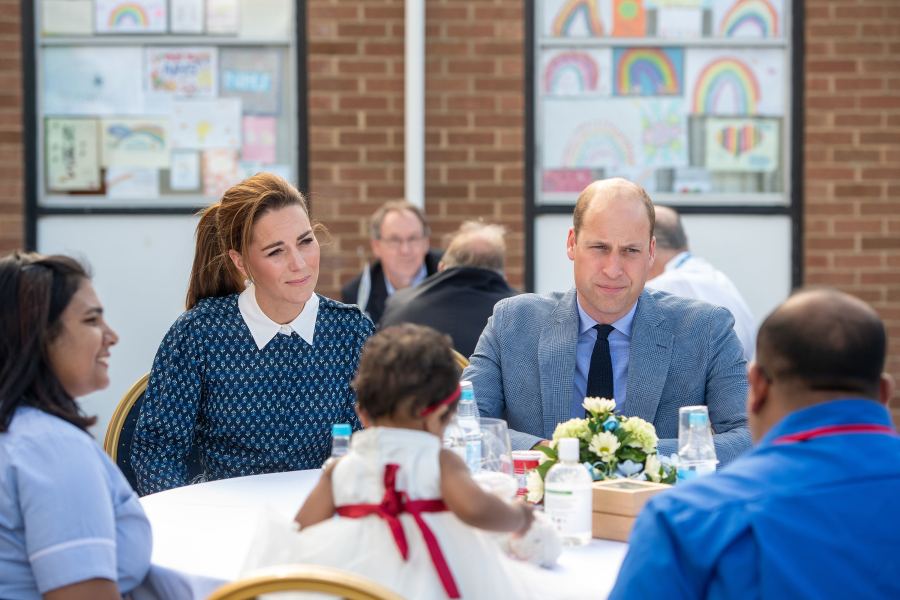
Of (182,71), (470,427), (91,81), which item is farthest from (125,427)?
(91,81)

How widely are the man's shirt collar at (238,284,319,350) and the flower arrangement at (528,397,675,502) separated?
1044mm

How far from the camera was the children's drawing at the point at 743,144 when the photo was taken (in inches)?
257

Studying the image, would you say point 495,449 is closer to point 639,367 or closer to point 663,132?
point 639,367

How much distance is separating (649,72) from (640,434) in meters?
4.23

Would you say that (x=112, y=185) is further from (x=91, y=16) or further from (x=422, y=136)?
(x=422, y=136)

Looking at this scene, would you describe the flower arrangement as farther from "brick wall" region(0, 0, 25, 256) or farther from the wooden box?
"brick wall" region(0, 0, 25, 256)

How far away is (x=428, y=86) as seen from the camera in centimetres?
647

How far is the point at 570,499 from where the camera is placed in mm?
2428

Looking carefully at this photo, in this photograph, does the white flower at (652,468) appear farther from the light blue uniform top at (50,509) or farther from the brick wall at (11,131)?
the brick wall at (11,131)

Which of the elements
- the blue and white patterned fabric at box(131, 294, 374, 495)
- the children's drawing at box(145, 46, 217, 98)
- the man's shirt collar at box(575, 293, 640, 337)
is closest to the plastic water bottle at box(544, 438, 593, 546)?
the man's shirt collar at box(575, 293, 640, 337)

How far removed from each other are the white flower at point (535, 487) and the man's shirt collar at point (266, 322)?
1.03 metres

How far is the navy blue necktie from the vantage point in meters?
3.36

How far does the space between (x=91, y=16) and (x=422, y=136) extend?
1908mm

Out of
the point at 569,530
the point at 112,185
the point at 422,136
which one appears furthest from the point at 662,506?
the point at 112,185
